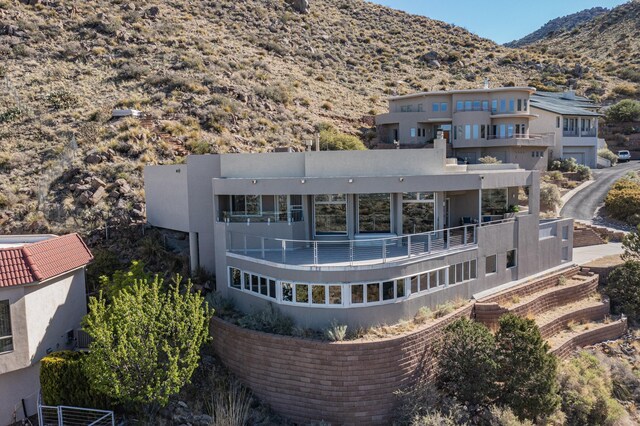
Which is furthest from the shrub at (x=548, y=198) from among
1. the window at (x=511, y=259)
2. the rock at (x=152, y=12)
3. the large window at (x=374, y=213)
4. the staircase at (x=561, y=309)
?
the rock at (x=152, y=12)

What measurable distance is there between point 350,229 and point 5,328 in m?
13.5

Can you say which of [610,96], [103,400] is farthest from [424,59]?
[103,400]

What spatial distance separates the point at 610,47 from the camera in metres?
83.6

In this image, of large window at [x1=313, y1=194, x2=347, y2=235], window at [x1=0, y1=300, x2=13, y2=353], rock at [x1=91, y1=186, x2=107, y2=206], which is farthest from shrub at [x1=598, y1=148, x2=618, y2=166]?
window at [x1=0, y1=300, x2=13, y2=353]

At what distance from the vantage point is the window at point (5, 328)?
51.8 feet

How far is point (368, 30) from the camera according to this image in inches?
2950

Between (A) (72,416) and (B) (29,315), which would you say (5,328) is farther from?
(A) (72,416)

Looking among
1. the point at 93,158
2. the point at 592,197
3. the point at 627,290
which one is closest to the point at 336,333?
the point at 627,290

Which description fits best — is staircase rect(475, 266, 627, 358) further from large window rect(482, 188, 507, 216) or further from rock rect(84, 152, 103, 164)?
rock rect(84, 152, 103, 164)

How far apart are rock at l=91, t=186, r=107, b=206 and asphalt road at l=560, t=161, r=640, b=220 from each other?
32.7m

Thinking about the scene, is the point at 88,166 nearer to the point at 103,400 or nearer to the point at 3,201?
the point at 3,201

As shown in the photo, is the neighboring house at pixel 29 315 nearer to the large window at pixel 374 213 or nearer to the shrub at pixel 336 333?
the shrub at pixel 336 333

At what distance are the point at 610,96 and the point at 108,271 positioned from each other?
238 feet

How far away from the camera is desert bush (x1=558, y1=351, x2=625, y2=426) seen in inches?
693
